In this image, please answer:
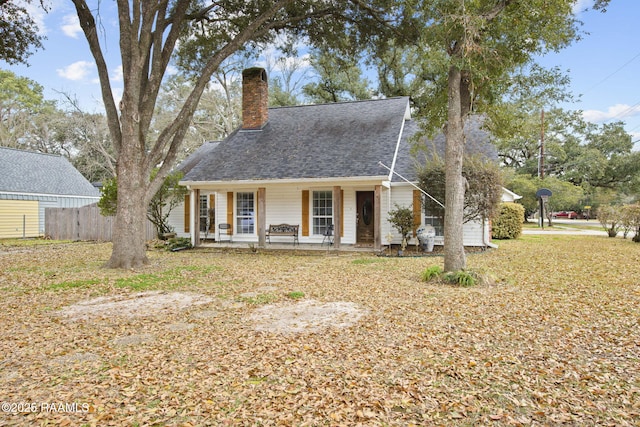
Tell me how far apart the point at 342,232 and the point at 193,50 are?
27.6ft

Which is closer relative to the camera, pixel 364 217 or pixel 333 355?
pixel 333 355

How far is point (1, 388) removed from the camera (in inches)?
135

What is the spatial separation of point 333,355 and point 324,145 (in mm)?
11501

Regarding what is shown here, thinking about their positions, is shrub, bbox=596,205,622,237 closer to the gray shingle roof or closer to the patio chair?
the gray shingle roof

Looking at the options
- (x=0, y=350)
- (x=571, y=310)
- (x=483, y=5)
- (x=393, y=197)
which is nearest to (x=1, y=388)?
(x=0, y=350)

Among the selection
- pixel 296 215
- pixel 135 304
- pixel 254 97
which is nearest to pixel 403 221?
pixel 296 215

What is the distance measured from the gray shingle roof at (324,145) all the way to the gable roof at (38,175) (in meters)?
12.5

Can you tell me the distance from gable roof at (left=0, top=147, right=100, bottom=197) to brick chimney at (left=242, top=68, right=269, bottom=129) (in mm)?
13494

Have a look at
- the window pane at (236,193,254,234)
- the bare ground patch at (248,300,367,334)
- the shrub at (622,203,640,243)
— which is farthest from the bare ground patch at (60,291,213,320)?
the shrub at (622,203,640,243)

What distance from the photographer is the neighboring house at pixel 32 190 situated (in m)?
20.3

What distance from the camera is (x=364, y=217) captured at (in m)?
14.8

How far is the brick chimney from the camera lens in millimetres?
16422

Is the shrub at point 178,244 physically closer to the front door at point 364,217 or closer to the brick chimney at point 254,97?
the brick chimney at point 254,97

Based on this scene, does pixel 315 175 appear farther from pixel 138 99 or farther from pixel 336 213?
pixel 138 99
